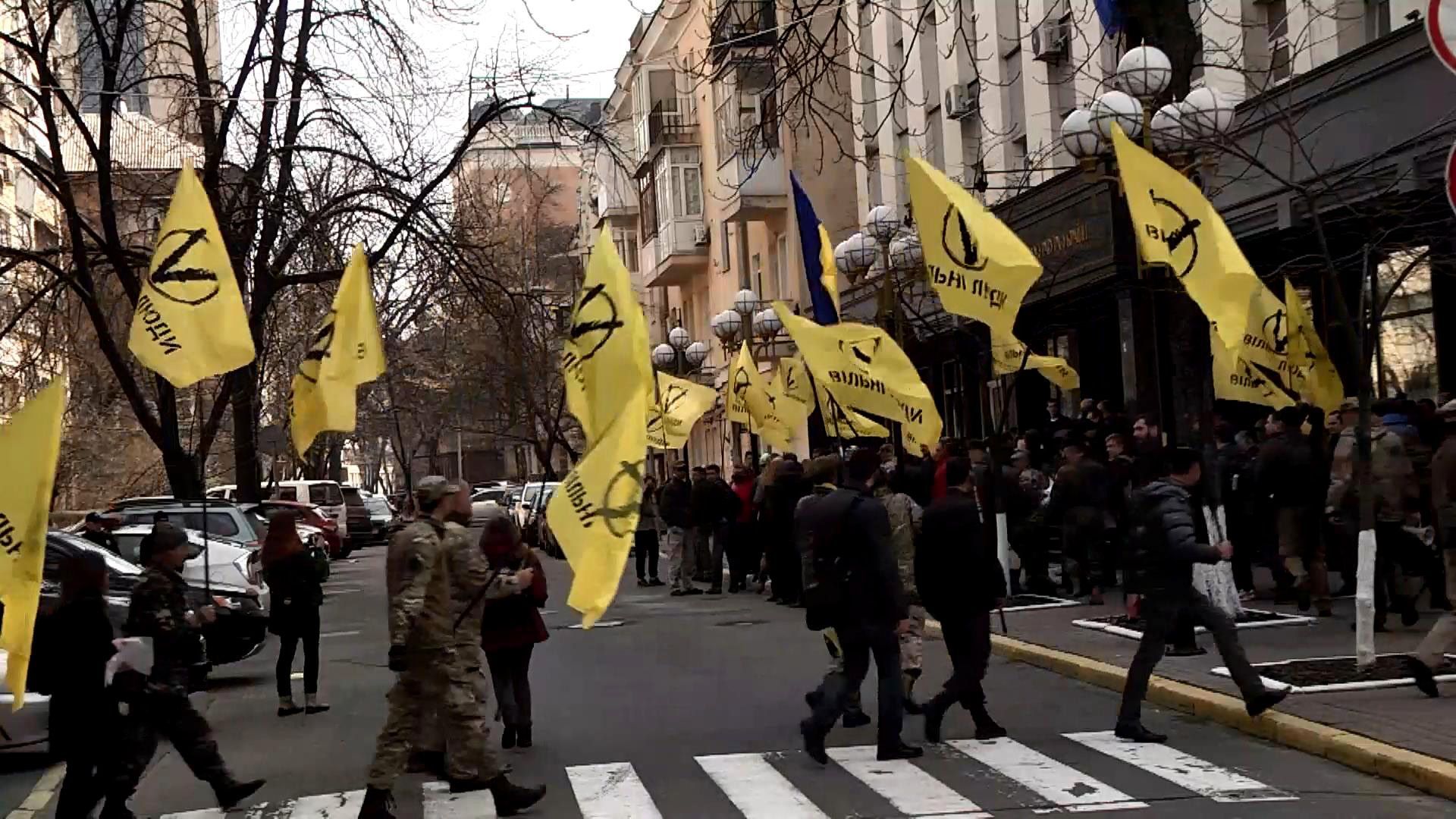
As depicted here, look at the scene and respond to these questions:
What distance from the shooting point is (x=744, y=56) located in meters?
15.4

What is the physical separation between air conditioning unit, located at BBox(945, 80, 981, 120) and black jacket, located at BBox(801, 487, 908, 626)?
20125 millimetres

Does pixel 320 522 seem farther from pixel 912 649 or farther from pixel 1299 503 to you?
pixel 912 649

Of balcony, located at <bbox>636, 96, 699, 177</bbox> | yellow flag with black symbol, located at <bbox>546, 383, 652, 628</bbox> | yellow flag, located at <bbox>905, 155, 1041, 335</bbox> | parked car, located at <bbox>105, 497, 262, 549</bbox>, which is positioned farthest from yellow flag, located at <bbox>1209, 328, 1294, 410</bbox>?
balcony, located at <bbox>636, 96, 699, 177</bbox>

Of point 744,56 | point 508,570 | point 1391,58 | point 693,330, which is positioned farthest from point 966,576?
point 693,330

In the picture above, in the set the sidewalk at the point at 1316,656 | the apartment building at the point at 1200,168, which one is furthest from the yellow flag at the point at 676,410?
the sidewalk at the point at 1316,656

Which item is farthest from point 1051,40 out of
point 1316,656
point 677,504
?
point 1316,656

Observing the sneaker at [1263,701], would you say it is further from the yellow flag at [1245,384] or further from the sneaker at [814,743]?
the yellow flag at [1245,384]

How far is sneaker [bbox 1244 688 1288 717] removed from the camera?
1013 cm

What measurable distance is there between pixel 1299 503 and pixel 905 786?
24.1ft

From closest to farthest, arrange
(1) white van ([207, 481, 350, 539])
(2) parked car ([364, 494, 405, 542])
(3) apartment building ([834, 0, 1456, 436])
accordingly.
Answer: (3) apartment building ([834, 0, 1456, 436]) < (1) white van ([207, 481, 350, 539]) < (2) parked car ([364, 494, 405, 542])

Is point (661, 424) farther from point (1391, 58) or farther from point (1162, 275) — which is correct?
point (1391, 58)

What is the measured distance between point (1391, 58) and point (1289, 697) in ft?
30.7

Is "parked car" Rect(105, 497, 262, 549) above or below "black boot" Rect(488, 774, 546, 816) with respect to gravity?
above

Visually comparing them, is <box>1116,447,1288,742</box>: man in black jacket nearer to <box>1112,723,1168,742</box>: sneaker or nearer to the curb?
<box>1112,723,1168,742</box>: sneaker
